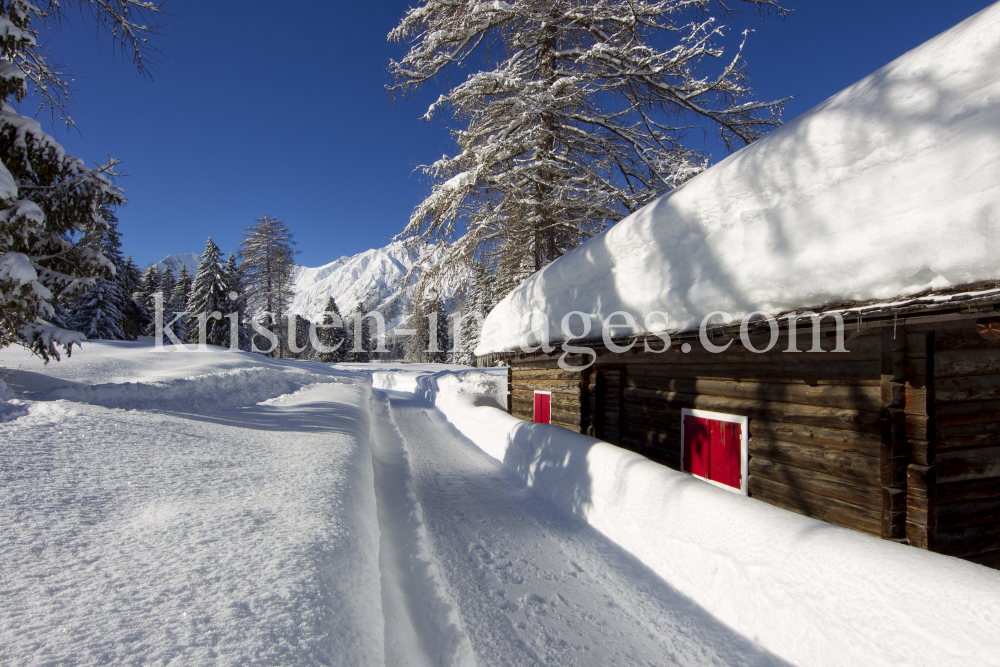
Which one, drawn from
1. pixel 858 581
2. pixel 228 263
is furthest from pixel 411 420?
pixel 228 263

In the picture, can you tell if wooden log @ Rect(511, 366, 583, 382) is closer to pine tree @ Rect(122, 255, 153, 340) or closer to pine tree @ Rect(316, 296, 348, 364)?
pine tree @ Rect(122, 255, 153, 340)

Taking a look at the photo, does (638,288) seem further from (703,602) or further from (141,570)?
(141,570)

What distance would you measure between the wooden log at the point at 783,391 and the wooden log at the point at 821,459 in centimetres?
43

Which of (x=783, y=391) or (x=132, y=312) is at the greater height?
(x=132, y=312)

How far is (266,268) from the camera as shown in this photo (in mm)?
37906

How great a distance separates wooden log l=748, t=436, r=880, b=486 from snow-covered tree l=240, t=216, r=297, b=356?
40.0m

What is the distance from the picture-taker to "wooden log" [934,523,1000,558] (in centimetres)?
316

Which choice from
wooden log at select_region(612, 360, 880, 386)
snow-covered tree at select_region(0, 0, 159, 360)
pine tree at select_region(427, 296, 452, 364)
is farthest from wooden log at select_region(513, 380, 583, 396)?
pine tree at select_region(427, 296, 452, 364)

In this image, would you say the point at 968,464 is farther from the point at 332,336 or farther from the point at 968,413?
the point at 332,336

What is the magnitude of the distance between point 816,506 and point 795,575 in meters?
1.55

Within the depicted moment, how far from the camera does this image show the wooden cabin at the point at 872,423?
3098 mm

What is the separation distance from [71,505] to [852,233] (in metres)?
6.15

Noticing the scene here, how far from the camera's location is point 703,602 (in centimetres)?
340

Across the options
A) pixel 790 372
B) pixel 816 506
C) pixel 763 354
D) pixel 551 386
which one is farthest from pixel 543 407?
pixel 816 506
